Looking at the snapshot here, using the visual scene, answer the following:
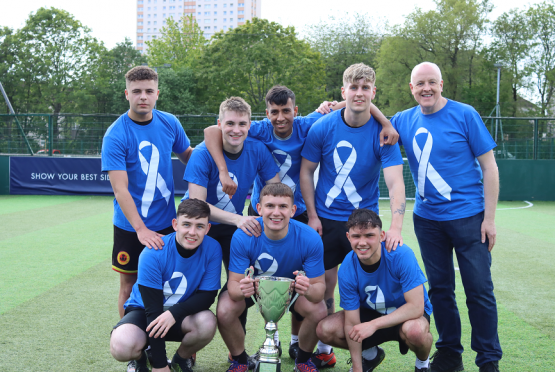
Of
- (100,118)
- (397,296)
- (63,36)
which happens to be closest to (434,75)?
(397,296)

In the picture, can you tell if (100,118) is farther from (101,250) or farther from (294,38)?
(294,38)

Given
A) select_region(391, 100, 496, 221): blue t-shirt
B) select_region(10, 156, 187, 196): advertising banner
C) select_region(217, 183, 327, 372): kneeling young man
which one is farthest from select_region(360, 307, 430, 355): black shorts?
select_region(10, 156, 187, 196): advertising banner

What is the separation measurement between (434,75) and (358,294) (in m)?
1.62

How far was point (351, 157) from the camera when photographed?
358 cm

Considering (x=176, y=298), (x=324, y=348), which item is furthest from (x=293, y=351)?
(x=176, y=298)

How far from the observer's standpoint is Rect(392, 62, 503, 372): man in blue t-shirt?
3320mm

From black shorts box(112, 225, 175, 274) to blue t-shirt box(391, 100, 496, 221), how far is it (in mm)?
2087

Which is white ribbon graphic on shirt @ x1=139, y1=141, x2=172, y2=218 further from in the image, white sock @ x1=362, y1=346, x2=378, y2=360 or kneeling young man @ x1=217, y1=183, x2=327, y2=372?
white sock @ x1=362, y1=346, x2=378, y2=360

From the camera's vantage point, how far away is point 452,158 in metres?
3.41

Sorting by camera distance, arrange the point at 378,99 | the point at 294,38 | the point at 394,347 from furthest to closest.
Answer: the point at 378,99
the point at 294,38
the point at 394,347

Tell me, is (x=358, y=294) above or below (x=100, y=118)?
below

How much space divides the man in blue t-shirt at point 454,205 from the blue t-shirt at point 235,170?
109cm

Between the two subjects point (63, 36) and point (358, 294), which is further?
point (63, 36)

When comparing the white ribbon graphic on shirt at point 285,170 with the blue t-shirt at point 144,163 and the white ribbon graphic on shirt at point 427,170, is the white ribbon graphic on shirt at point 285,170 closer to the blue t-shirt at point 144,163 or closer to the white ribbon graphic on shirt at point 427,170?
the blue t-shirt at point 144,163
